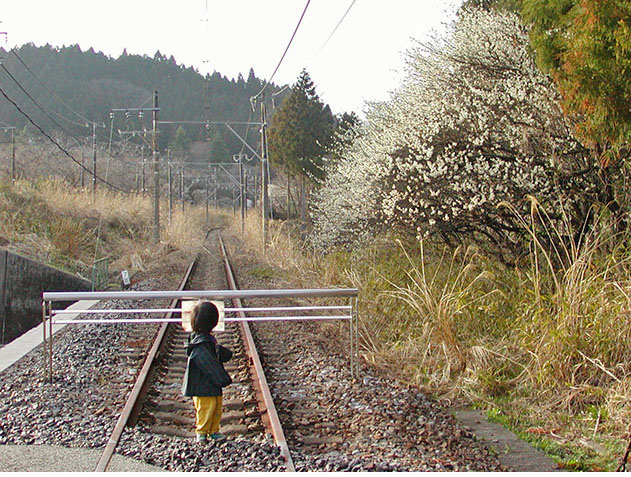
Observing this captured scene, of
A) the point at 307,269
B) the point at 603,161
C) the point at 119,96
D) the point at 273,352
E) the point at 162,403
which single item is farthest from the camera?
the point at 119,96

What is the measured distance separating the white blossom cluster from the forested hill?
87.1 m

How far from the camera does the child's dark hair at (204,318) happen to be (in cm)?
589

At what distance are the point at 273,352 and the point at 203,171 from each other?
11487cm

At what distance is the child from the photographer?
225 inches

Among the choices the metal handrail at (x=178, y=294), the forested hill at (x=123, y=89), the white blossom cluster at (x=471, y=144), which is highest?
the forested hill at (x=123, y=89)

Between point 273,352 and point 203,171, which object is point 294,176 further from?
point 203,171

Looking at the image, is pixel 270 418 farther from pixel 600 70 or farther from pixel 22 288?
pixel 22 288

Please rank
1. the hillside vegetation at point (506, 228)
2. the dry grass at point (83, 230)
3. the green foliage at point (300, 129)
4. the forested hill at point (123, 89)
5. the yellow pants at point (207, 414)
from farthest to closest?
the forested hill at point (123, 89), the green foliage at point (300, 129), the dry grass at point (83, 230), the hillside vegetation at point (506, 228), the yellow pants at point (207, 414)

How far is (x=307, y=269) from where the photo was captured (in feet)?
56.5

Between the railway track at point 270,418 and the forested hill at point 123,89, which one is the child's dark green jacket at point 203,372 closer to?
the railway track at point 270,418

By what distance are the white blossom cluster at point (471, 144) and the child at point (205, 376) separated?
5158 mm

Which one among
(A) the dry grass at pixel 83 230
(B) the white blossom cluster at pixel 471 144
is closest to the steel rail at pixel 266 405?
(B) the white blossom cluster at pixel 471 144

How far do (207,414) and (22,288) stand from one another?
13.0 meters

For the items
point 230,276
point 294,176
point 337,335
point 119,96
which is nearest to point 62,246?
point 230,276
